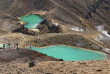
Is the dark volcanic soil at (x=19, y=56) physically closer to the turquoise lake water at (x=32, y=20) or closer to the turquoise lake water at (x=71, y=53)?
the turquoise lake water at (x=71, y=53)

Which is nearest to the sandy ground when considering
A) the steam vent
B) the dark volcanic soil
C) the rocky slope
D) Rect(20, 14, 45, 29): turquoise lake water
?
the steam vent

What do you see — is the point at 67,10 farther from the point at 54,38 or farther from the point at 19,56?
the point at 19,56

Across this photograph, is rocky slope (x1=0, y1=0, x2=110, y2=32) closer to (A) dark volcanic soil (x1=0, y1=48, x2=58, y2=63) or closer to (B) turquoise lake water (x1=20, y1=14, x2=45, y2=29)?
(B) turquoise lake water (x1=20, y1=14, x2=45, y2=29)

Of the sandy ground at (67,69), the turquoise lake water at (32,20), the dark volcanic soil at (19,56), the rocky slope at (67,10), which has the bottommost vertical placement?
the sandy ground at (67,69)

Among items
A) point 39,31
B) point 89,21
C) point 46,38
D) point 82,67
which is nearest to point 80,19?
point 89,21

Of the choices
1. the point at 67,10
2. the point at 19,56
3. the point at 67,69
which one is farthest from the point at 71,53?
the point at 67,10

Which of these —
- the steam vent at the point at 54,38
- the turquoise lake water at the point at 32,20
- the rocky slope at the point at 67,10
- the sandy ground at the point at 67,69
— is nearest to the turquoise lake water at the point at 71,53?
the steam vent at the point at 54,38

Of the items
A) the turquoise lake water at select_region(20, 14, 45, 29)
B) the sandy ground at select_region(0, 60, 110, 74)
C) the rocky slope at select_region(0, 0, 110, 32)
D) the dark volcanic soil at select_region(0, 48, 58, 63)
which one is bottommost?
the sandy ground at select_region(0, 60, 110, 74)
